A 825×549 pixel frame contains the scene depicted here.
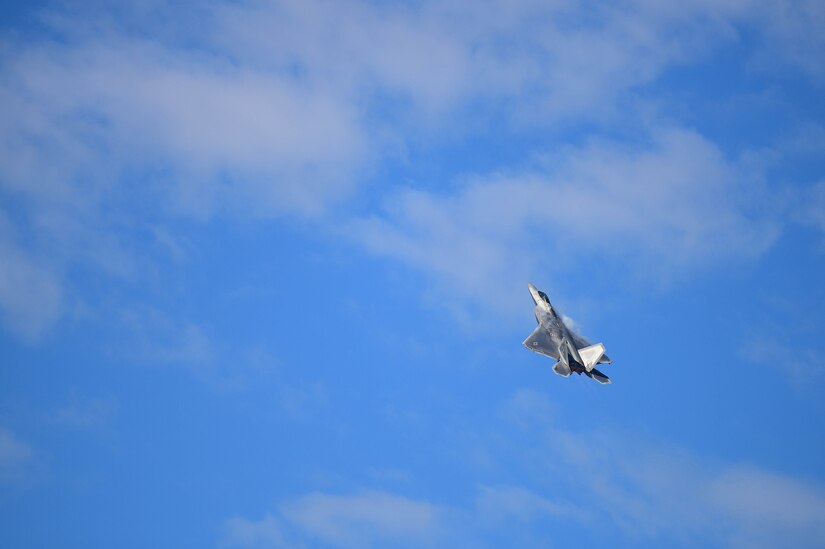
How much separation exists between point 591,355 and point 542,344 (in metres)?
10.0

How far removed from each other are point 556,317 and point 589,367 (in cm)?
1167

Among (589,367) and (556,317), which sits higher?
(556,317)

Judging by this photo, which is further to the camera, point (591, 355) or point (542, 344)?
point (542, 344)

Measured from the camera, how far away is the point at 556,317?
150000mm

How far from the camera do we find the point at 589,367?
474 ft

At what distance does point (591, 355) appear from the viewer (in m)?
144

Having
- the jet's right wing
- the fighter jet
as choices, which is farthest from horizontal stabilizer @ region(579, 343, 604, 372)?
the jet's right wing

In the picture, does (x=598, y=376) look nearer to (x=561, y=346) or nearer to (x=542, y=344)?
(x=561, y=346)

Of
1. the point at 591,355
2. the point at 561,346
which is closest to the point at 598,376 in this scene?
the point at 591,355

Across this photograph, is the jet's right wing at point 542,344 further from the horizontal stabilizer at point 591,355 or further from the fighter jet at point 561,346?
the horizontal stabilizer at point 591,355

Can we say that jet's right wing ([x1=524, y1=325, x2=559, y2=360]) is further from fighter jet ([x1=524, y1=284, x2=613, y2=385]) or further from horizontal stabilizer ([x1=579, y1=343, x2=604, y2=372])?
horizontal stabilizer ([x1=579, y1=343, x2=604, y2=372])

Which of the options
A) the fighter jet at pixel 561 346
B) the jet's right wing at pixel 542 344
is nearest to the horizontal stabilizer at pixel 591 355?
the fighter jet at pixel 561 346

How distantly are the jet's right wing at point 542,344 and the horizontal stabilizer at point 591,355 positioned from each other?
5.42 meters

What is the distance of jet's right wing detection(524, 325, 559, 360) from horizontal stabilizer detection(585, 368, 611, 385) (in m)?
6.90
